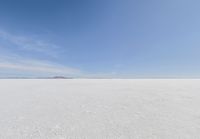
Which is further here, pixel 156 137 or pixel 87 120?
pixel 87 120

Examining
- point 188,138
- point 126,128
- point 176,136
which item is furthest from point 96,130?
point 188,138

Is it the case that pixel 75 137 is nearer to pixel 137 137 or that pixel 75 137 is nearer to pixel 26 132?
pixel 26 132

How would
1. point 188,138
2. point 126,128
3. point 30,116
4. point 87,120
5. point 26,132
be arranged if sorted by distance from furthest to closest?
1. point 30,116
2. point 87,120
3. point 126,128
4. point 26,132
5. point 188,138

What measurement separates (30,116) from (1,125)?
506mm

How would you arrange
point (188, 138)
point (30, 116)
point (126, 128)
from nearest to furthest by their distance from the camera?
point (188, 138) < point (126, 128) < point (30, 116)

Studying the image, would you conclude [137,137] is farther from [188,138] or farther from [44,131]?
[44,131]

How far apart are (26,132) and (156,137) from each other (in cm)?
205

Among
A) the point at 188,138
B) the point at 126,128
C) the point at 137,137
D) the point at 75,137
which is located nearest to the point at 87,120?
the point at 75,137

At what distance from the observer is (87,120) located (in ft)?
7.58

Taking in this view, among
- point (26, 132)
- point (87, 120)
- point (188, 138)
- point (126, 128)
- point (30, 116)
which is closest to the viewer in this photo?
point (188, 138)

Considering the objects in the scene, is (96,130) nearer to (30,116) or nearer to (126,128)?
(126,128)

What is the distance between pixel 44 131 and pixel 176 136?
209cm

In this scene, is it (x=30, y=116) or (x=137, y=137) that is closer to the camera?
(x=137, y=137)

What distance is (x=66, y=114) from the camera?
8.66 ft
